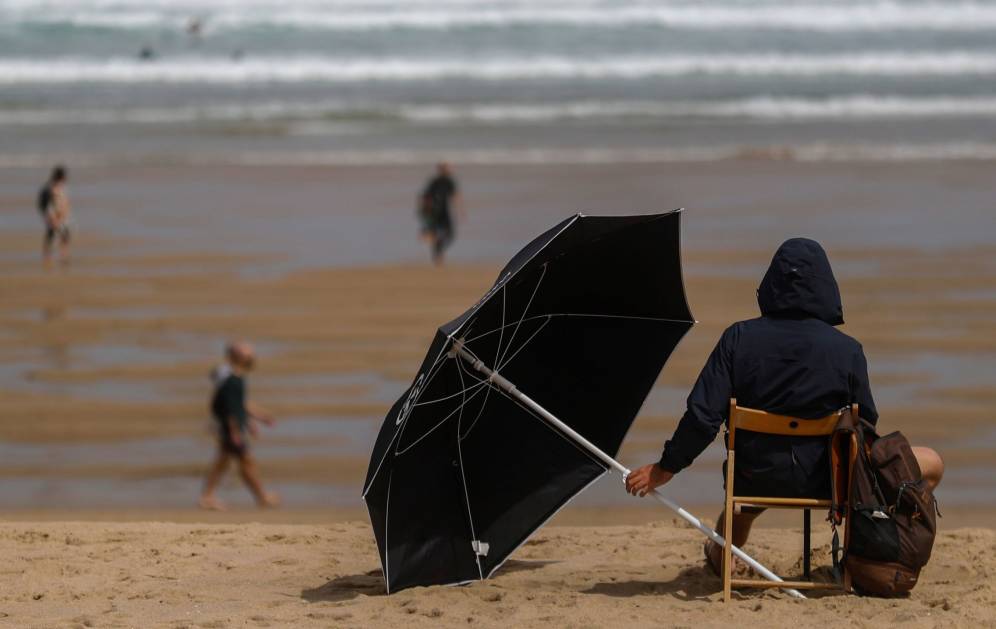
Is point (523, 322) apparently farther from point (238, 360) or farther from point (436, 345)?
point (238, 360)

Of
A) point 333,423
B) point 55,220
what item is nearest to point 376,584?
point 333,423

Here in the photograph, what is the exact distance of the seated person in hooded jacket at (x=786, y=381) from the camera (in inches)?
207

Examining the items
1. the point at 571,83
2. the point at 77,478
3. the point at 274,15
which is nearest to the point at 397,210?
the point at 77,478

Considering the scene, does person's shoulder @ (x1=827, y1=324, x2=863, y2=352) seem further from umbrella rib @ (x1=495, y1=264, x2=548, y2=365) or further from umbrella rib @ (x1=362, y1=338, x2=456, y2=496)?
umbrella rib @ (x1=362, y1=338, x2=456, y2=496)

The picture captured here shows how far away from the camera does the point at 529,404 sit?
18.8 feet

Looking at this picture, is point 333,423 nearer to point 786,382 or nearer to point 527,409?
point 527,409

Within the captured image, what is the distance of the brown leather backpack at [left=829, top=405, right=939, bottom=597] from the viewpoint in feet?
17.0

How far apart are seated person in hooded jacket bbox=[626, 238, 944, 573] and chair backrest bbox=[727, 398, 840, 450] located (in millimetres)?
28

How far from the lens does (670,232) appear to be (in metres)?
5.63

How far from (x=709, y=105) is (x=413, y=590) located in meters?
27.5

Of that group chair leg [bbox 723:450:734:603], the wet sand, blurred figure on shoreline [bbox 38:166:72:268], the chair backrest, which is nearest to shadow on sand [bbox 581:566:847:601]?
chair leg [bbox 723:450:734:603]

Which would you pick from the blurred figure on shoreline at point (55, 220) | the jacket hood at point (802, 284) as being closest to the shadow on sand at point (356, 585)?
the jacket hood at point (802, 284)

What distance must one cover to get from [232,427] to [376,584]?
8.30 feet

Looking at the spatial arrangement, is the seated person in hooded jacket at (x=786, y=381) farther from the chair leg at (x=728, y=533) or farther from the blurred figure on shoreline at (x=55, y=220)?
the blurred figure on shoreline at (x=55, y=220)
